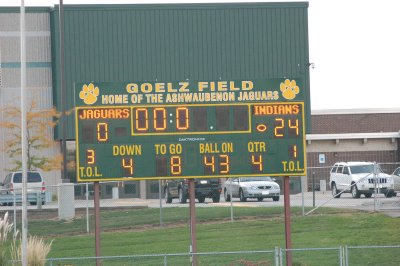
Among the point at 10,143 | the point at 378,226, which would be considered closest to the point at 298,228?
the point at 378,226

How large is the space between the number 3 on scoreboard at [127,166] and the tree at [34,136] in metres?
→ 31.5

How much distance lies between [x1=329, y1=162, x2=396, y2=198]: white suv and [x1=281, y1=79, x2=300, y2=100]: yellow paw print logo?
18.2m

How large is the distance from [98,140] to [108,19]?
36427 millimetres

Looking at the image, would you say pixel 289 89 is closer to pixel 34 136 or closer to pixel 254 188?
pixel 254 188

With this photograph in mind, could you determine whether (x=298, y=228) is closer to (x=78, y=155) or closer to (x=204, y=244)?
(x=204, y=244)

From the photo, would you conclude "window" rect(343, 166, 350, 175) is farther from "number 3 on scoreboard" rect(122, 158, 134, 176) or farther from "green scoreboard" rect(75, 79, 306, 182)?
"number 3 on scoreboard" rect(122, 158, 134, 176)

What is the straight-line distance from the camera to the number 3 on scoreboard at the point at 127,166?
24594 mm

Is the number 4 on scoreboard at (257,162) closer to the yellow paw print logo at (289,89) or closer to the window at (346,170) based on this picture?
the yellow paw print logo at (289,89)

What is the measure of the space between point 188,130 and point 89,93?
257 centimetres

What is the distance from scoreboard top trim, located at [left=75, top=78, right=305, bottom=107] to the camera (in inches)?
969

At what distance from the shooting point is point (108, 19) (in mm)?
60000

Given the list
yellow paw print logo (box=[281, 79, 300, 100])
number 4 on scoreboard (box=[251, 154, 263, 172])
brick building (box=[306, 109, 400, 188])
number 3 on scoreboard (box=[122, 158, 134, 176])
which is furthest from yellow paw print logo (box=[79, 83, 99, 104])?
brick building (box=[306, 109, 400, 188])

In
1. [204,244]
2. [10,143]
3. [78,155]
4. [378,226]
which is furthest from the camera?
[10,143]

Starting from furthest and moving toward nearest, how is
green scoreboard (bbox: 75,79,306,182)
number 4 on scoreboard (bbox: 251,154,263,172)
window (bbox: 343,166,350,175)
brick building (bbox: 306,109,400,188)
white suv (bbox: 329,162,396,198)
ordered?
1. brick building (bbox: 306,109,400,188)
2. window (bbox: 343,166,350,175)
3. white suv (bbox: 329,162,396,198)
4. number 4 on scoreboard (bbox: 251,154,263,172)
5. green scoreboard (bbox: 75,79,306,182)
